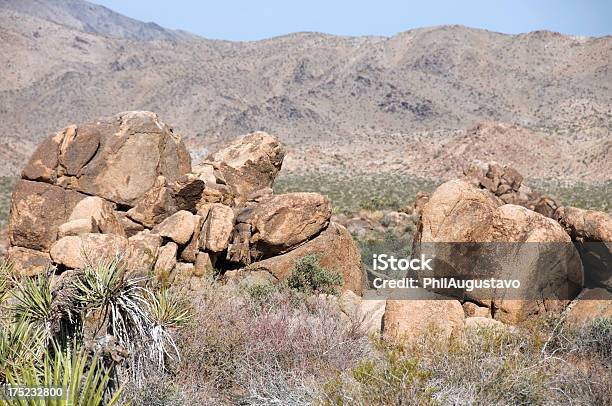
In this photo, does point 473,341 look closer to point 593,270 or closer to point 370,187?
point 593,270

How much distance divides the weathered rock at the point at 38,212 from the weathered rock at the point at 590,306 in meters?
8.57

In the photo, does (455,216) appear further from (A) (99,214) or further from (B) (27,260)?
(B) (27,260)

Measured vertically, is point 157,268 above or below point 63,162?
below

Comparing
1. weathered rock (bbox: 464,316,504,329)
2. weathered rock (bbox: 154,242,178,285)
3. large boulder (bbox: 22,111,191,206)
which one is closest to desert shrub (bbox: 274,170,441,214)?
large boulder (bbox: 22,111,191,206)

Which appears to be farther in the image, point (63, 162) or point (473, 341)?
point (63, 162)

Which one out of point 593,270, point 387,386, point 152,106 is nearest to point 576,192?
point 593,270

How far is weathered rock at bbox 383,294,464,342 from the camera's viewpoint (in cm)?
792

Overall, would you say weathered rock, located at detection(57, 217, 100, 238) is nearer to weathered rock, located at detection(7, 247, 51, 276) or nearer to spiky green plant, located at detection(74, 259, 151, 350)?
weathered rock, located at detection(7, 247, 51, 276)

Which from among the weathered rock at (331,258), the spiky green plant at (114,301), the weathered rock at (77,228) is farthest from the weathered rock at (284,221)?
the spiky green plant at (114,301)

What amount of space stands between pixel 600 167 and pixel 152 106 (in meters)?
60.6

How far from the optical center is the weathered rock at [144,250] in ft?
30.0

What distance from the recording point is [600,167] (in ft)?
153

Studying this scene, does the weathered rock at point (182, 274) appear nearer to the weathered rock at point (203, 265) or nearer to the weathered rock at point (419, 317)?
the weathered rock at point (203, 265)

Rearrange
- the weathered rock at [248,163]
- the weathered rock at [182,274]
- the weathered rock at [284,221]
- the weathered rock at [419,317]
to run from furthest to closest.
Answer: the weathered rock at [248,163] → the weathered rock at [284,221] → the weathered rock at [182,274] → the weathered rock at [419,317]
